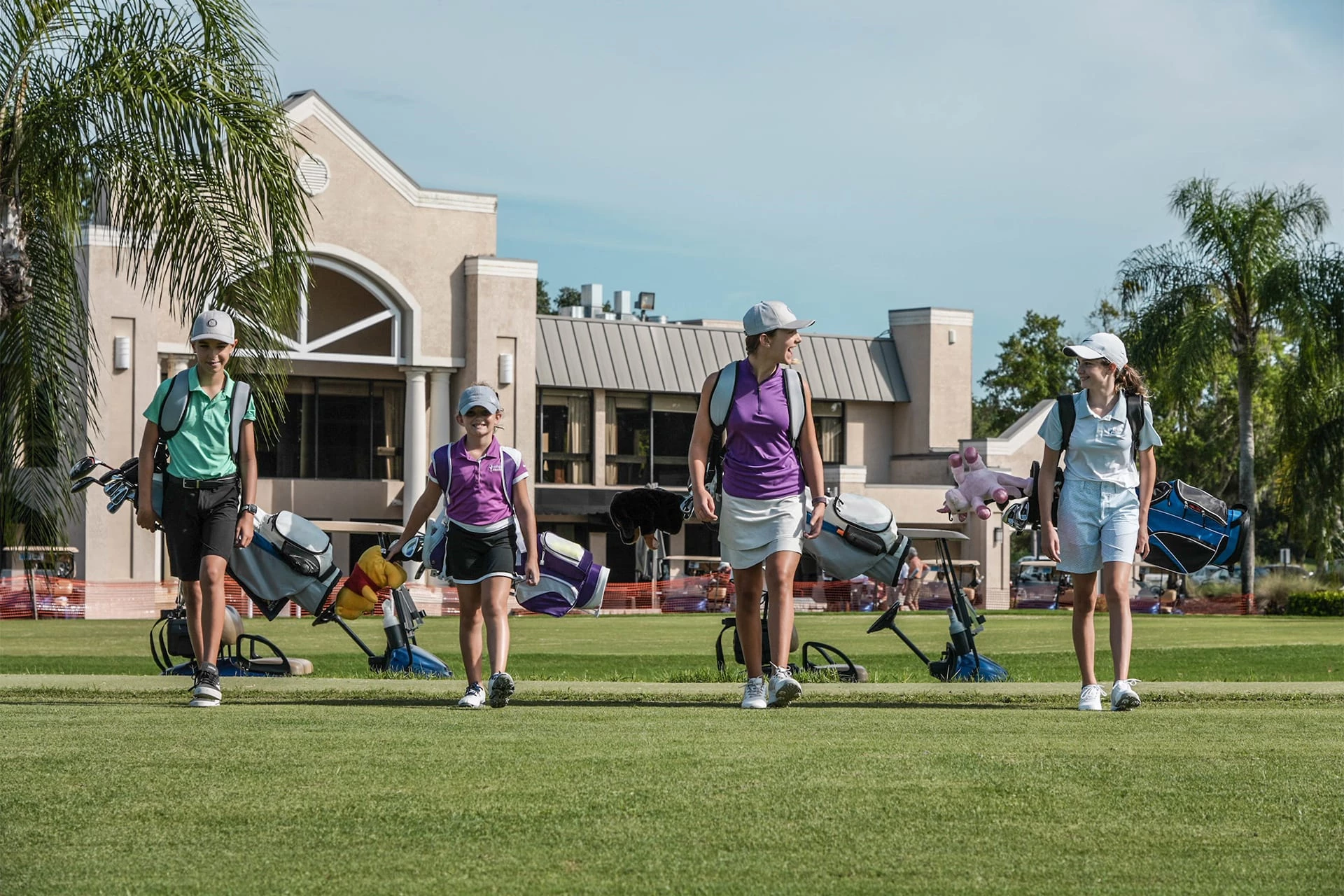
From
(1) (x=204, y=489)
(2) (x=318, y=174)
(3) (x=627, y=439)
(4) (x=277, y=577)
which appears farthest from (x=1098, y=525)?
(3) (x=627, y=439)

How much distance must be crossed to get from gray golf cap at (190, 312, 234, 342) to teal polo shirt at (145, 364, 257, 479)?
28 cm

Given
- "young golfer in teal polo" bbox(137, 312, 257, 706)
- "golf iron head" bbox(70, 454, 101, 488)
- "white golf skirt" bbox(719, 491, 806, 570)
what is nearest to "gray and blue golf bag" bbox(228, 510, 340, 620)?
"golf iron head" bbox(70, 454, 101, 488)

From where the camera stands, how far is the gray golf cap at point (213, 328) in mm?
8891

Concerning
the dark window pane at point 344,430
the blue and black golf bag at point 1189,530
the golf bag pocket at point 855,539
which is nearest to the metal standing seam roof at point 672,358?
the dark window pane at point 344,430

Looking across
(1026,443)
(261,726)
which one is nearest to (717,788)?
(261,726)

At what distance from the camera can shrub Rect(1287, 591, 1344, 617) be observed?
35.1m

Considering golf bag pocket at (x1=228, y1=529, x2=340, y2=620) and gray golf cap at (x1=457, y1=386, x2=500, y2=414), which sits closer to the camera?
gray golf cap at (x1=457, y1=386, x2=500, y2=414)

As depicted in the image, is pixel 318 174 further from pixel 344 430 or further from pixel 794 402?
pixel 794 402

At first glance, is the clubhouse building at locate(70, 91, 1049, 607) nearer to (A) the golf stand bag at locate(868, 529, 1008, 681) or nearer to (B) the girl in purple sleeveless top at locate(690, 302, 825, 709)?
(A) the golf stand bag at locate(868, 529, 1008, 681)

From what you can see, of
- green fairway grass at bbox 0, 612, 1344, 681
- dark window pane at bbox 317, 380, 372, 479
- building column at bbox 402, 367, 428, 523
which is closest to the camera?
green fairway grass at bbox 0, 612, 1344, 681

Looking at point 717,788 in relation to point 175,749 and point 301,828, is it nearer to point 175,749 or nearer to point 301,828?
point 301,828

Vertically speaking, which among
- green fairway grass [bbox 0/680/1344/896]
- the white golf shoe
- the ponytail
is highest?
the ponytail

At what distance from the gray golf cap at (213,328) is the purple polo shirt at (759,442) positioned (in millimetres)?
2724

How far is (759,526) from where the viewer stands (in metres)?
8.39
